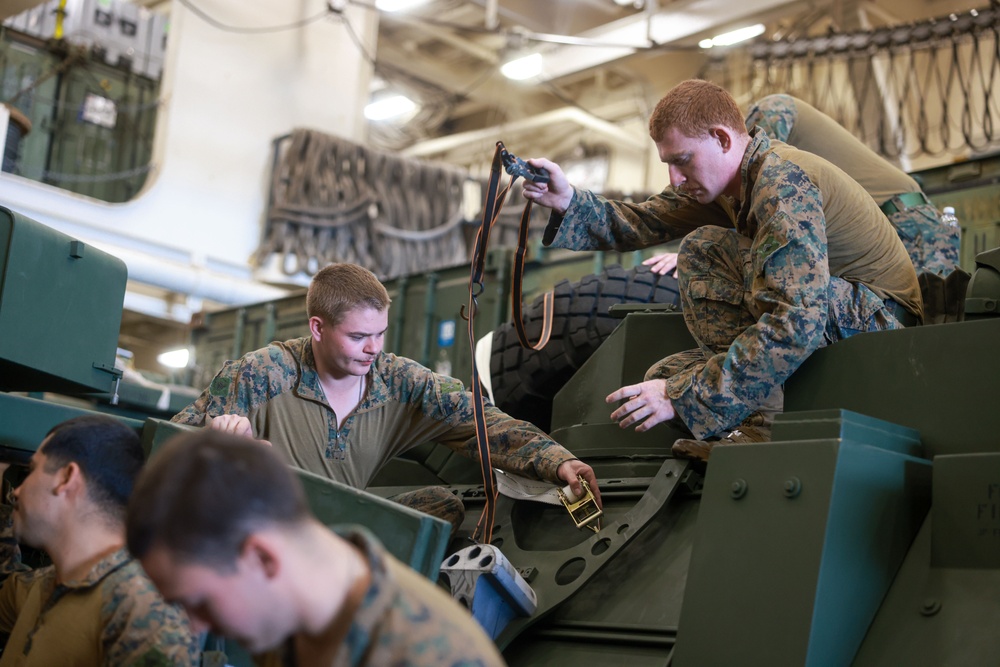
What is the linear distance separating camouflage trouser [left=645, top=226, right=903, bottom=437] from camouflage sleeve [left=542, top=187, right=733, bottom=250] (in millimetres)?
375

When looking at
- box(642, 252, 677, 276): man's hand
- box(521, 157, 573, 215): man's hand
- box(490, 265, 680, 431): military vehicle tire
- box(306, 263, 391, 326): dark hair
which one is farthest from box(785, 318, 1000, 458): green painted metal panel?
box(642, 252, 677, 276): man's hand

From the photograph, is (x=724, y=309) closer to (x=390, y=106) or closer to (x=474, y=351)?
(x=474, y=351)

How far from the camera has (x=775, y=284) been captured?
10.7 ft

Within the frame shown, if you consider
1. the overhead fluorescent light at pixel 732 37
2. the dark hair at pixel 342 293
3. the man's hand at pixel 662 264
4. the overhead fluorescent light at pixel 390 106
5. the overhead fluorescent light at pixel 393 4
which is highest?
the overhead fluorescent light at pixel 393 4

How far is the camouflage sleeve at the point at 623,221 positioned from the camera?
4.11 meters

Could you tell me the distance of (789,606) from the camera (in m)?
2.52

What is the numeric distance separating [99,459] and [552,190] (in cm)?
187

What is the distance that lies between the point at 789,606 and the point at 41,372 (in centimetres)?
243

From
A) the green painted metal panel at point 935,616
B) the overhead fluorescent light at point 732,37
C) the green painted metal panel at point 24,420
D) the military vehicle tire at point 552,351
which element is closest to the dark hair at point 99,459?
the green painted metal panel at point 24,420

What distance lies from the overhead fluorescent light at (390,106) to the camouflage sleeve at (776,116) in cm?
1212

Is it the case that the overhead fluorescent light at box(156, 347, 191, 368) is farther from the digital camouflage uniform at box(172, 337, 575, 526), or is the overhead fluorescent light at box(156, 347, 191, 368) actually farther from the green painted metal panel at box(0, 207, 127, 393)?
the digital camouflage uniform at box(172, 337, 575, 526)

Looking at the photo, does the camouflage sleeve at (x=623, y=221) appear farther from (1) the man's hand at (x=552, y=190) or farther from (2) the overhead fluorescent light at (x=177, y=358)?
(2) the overhead fluorescent light at (x=177, y=358)

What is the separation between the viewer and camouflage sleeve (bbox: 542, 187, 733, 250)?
13.5 ft

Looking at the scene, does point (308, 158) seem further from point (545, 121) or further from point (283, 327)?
point (545, 121)
